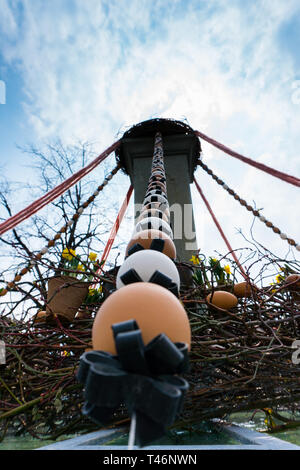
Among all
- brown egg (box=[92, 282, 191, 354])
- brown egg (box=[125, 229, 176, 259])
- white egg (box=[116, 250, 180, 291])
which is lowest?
brown egg (box=[92, 282, 191, 354])

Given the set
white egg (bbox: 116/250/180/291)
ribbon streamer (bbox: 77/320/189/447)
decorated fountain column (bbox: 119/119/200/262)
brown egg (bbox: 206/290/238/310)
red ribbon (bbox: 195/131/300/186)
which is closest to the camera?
ribbon streamer (bbox: 77/320/189/447)

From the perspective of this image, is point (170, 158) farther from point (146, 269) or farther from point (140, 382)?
point (140, 382)

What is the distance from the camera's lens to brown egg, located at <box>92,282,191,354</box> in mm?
304

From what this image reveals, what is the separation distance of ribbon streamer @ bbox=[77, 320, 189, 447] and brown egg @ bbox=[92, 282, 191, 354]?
3 cm

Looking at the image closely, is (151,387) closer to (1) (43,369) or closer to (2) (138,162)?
(1) (43,369)

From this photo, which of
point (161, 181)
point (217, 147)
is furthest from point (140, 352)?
point (217, 147)

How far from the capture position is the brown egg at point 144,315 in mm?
304

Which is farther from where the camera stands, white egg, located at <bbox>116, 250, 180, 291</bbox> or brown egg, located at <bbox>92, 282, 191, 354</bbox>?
white egg, located at <bbox>116, 250, 180, 291</bbox>

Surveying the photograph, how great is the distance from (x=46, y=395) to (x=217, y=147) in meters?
1.97

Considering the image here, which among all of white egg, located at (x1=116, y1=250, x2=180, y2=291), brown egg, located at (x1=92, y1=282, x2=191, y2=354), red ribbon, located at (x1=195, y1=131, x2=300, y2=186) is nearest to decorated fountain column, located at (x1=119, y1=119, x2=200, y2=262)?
red ribbon, located at (x1=195, y1=131, x2=300, y2=186)

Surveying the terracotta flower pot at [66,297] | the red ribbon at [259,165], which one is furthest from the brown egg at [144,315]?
the red ribbon at [259,165]

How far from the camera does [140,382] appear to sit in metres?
0.26

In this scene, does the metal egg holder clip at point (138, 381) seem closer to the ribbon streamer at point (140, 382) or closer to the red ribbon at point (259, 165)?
the ribbon streamer at point (140, 382)

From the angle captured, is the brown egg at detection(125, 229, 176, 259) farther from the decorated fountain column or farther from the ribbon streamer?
the decorated fountain column
